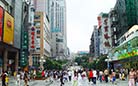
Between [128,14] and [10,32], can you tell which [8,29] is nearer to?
[10,32]

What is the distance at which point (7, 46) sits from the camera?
61.8 meters

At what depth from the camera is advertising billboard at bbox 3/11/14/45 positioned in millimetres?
55138

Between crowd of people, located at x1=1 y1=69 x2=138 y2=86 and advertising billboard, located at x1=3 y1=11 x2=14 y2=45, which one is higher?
advertising billboard, located at x1=3 y1=11 x2=14 y2=45

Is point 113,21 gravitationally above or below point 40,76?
above

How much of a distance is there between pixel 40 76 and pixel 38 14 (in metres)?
70.5

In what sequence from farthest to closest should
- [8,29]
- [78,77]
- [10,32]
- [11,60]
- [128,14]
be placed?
[128,14] < [11,60] < [10,32] < [8,29] < [78,77]

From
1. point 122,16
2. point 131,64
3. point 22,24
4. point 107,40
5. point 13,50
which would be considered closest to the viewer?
point 131,64

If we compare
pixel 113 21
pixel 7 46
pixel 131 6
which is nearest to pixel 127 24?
pixel 131 6

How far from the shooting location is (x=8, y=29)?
57.9 m

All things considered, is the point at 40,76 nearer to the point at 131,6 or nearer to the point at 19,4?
the point at 19,4

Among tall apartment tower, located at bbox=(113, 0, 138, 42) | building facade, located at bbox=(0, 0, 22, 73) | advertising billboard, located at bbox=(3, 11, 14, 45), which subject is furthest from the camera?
tall apartment tower, located at bbox=(113, 0, 138, 42)

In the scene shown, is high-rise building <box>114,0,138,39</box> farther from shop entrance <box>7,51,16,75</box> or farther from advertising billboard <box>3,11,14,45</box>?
advertising billboard <box>3,11,14,45</box>

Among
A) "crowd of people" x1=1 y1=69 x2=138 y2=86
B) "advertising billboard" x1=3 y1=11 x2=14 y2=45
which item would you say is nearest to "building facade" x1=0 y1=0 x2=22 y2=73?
"advertising billboard" x1=3 y1=11 x2=14 y2=45

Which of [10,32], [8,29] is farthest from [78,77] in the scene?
[10,32]
